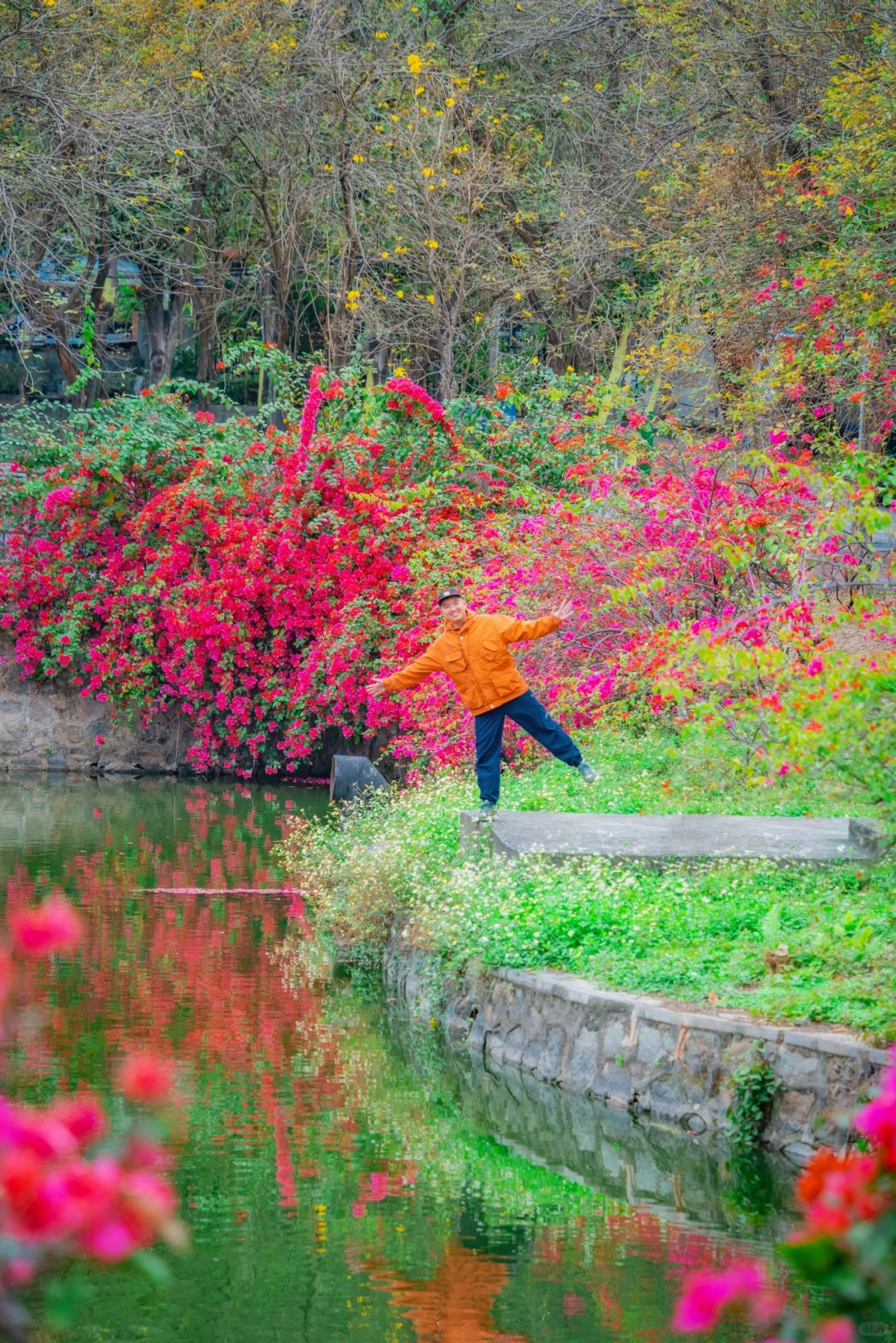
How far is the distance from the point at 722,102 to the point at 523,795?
11.0m

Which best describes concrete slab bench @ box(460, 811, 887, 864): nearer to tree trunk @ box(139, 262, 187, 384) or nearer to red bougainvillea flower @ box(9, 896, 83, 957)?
red bougainvillea flower @ box(9, 896, 83, 957)

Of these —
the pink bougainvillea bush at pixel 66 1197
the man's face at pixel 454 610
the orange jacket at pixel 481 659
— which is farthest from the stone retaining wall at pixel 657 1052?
the pink bougainvillea bush at pixel 66 1197

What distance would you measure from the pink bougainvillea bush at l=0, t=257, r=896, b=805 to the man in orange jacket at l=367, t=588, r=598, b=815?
5.30 feet

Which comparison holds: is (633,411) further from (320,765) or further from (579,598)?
(320,765)

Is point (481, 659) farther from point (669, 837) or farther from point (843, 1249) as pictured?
point (843, 1249)

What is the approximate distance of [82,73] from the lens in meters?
20.8

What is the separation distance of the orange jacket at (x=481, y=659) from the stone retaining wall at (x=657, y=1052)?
2.68 m

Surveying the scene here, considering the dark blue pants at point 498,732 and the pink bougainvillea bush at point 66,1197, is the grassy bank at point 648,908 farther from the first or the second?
the pink bougainvillea bush at point 66,1197

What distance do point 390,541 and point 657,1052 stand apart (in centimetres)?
1379

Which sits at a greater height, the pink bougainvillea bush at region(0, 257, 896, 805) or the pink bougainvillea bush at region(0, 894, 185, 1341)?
the pink bougainvillea bush at region(0, 257, 896, 805)

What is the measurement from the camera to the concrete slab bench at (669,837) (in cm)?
950

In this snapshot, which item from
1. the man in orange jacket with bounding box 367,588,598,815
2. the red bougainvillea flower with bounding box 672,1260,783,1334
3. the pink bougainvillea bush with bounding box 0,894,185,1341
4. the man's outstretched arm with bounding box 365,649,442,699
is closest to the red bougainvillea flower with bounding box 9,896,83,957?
the pink bougainvillea bush with bounding box 0,894,185,1341

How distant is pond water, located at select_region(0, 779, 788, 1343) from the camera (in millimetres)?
5363

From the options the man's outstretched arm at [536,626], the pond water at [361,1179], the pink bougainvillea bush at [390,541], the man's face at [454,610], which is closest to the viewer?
the pond water at [361,1179]
